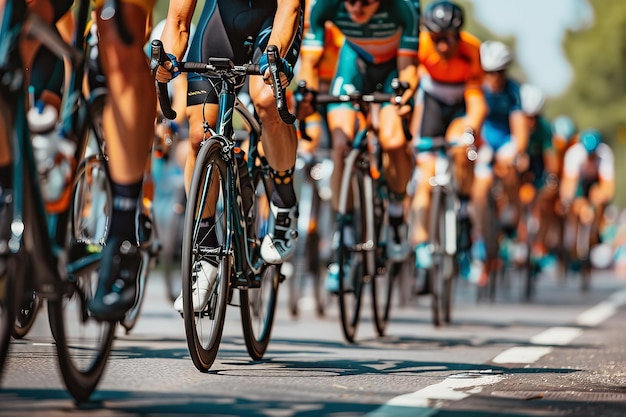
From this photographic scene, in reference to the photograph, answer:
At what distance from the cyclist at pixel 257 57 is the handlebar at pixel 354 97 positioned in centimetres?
150

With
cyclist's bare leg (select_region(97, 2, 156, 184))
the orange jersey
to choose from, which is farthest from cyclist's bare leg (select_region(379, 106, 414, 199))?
cyclist's bare leg (select_region(97, 2, 156, 184))

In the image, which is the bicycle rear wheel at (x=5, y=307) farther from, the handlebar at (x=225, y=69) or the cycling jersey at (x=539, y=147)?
the cycling jersey at (x=539, y=147)

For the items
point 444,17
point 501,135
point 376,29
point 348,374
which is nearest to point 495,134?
point 501,135

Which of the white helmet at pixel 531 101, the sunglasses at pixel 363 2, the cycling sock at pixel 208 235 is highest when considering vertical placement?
the white helmet at pixel 531 101

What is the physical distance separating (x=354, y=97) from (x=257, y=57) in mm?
1985

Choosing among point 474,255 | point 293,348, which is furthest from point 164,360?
point 474,255

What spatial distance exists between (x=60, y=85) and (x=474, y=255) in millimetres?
7990

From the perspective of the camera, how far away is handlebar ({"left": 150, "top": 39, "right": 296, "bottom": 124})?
20.9ft

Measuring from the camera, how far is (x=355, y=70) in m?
9.86

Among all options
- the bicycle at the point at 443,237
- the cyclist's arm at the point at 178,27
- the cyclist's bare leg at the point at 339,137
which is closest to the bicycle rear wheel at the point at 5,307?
the cyclist's arm at the point at 178,27

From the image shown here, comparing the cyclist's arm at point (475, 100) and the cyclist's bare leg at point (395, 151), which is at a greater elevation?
the cyclist's arm at point (475, 100)

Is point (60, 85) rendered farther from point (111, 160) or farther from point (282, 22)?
point (111, 160)

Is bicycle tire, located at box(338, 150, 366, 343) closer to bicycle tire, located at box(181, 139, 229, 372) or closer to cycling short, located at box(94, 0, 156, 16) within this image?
bicycle tire, located at box(181, 139, 229, 372)

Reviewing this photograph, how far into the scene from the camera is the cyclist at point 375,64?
9500 millimetres
